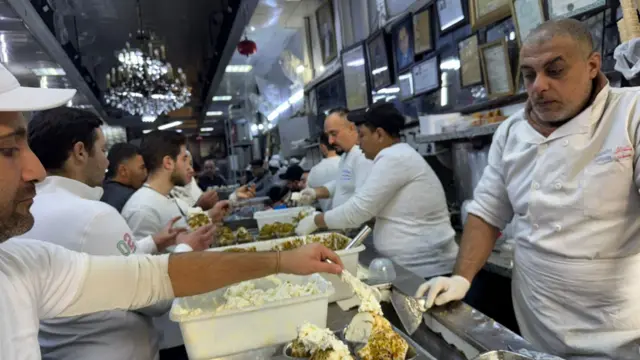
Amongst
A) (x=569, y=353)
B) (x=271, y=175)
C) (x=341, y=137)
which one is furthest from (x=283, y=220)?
(x=271, y=175)

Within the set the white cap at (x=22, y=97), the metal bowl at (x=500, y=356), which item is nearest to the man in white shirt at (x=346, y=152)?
the metal bowl at (x=500, y=356)

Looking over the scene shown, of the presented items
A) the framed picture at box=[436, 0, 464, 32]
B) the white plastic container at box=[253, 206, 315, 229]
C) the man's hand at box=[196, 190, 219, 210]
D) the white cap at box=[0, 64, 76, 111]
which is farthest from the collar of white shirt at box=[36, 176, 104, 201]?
the framed picture at box=[436, 0, 464, 32]

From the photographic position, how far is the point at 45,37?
344 centimetres

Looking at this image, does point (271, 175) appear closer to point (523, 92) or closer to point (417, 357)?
point (523, 92)

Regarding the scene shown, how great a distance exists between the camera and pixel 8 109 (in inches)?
31.4

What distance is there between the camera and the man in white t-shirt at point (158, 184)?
8.75 feet

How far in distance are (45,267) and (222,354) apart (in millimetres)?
505

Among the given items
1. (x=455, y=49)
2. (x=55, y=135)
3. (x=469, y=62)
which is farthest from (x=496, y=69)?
(x=55, y=135)

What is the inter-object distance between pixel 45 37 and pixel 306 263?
11.3 ft

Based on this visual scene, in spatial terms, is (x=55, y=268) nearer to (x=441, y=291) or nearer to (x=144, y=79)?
(x=441, y=291)

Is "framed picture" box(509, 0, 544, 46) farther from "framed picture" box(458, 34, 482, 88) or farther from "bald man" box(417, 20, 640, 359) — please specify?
"bald man" box(417, 20, 640, 359)

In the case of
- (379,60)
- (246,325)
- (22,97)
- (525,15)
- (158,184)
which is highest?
(379,60)

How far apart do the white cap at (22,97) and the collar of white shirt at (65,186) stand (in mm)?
746

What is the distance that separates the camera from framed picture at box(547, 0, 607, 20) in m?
2.09
